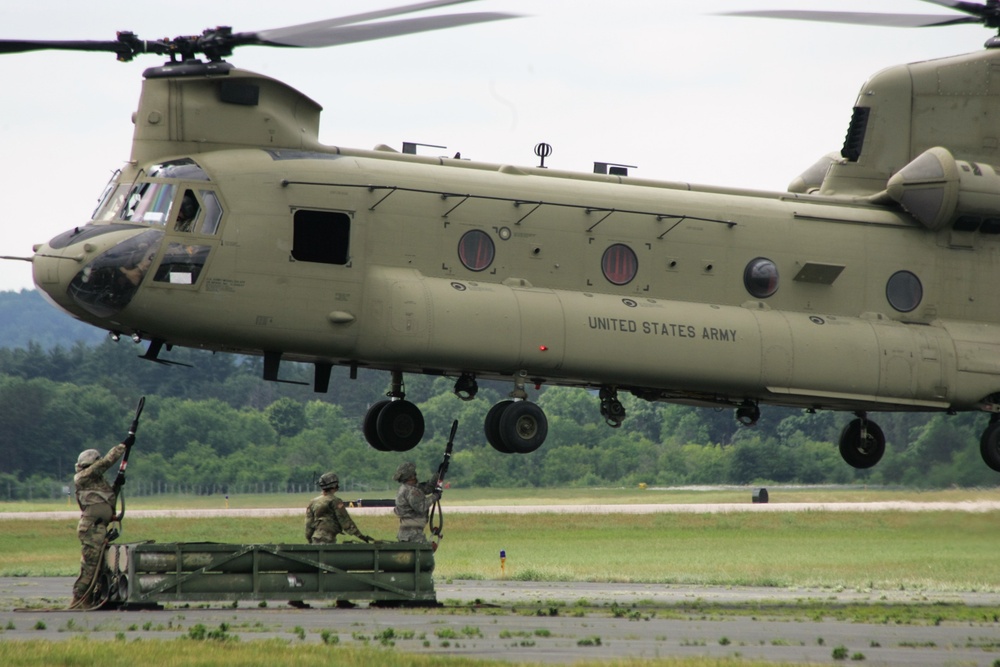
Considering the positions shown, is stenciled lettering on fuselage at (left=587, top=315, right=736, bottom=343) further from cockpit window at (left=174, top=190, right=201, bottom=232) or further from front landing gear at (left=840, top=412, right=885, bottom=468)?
cockpit window at (left=174, top=190, right=201, bottom=232)

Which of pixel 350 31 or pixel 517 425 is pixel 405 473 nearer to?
pixel 517 425

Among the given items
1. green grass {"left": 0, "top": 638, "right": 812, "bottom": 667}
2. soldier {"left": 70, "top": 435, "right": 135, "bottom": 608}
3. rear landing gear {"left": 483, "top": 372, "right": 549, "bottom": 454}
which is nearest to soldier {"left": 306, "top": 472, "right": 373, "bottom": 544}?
rear landing gear {"left": 483, "top": 372, "right": 549, "bottom": 454}

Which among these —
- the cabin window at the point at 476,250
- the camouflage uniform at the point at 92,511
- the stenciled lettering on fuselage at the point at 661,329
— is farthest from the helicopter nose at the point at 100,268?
the stenciled lettering on fuselage at the point at 661,329

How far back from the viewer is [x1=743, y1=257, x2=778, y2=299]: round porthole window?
22.8 metres

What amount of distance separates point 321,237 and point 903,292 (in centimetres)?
955

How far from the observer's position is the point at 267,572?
19.4m

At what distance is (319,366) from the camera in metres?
21.7

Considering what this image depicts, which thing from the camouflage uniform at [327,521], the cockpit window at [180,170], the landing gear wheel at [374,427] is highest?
the cockpit window at [180,170]

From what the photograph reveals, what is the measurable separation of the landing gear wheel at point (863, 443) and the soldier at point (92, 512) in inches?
465

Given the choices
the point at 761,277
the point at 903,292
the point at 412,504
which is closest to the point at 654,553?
the point at 903,292

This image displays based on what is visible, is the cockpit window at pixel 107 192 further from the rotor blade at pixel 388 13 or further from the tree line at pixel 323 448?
the tree line at pixel 323 448

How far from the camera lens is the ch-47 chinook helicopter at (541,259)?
64.5 feet

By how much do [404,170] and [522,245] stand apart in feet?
6.56

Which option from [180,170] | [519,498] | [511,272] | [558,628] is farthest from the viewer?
[519,498]
